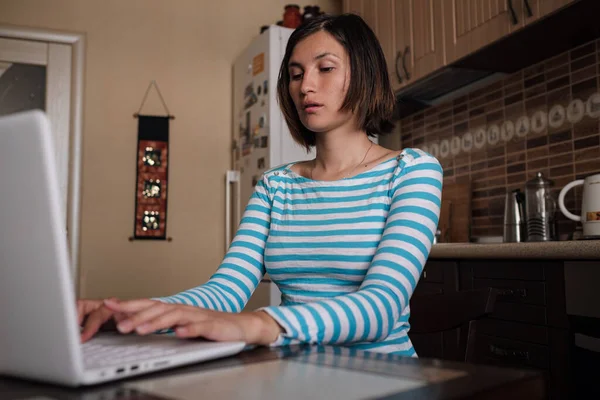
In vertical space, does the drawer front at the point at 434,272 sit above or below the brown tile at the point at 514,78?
below

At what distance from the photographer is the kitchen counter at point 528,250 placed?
1.53 meters

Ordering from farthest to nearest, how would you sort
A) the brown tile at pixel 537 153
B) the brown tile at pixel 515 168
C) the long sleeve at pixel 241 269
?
the brown tile at pixel 515 168 < the brown tile at pixel 537 153 < the long sleeve at pixel 241 269

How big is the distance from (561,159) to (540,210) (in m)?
0.22

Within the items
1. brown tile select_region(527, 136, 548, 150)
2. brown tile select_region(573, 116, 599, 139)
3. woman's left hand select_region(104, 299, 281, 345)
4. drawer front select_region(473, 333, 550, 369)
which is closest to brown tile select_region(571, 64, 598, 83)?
brown tile select_region(573, 116, 599, 139)

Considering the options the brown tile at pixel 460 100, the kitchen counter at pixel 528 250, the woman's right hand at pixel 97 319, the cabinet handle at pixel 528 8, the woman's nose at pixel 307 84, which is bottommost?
the woman's right hand at pixel 97 319

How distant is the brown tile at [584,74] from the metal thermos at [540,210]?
36 centimetres

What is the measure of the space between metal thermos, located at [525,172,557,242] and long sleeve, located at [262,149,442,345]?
50.9 inches

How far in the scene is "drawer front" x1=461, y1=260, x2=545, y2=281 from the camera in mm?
1730

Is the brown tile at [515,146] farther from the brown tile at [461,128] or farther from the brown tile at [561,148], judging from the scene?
the brown tile at [461,128]

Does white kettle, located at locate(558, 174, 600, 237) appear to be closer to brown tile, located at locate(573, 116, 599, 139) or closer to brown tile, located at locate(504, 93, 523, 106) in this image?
brown tile, located at locate(573, 116, 599, 139)

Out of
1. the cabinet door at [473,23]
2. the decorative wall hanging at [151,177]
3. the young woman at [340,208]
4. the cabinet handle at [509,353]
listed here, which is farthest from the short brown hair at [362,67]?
the decorative wall hanging at [151,177]

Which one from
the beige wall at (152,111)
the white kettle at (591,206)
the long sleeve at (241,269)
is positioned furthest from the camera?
the beige wall at (152,111)

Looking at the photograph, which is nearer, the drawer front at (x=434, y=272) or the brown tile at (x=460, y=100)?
the drawer front at (x=434, y=272)

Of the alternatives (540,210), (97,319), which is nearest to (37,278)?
(97,319)
